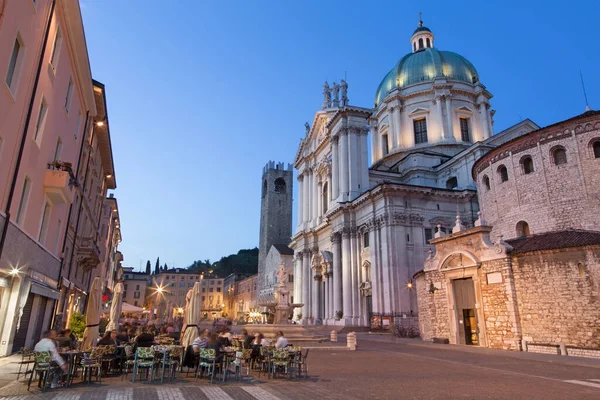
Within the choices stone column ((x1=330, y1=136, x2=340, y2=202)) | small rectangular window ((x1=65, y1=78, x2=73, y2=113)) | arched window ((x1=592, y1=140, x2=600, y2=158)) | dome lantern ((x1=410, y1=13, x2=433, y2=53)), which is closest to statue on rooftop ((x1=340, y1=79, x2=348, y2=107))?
stone column ((x1=330, y1=136, x2=340, y2=202))

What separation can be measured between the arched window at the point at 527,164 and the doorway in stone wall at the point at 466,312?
859 cm

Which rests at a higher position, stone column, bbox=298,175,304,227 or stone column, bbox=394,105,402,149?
stone column, bbox=394,105,402,149

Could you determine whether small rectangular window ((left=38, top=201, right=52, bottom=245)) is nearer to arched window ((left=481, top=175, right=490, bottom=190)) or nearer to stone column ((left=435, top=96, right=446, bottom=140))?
arched window ((left=481, top=175, right=490, bottom=190))

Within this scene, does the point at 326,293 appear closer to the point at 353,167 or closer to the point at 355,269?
the point at 355,269

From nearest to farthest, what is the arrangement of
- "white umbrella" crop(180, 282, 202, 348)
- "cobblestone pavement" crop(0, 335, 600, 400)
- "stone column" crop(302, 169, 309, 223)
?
"cobblestone pavement" crop(0, 335, 600, 400), "white umbrella" crop(180, 282, 202, 348), "stone column" crop(302, 169, 309, 223)

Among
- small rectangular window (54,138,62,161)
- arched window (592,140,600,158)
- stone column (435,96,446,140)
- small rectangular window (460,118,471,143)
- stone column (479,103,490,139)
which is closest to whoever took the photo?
small rectangular window (54,138,62,161)

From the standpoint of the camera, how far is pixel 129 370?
12570mm

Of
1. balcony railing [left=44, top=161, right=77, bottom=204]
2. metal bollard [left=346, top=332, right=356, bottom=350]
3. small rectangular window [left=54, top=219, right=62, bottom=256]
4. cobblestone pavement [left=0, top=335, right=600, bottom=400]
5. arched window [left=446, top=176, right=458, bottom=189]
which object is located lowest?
cobblestone pavement [left=0, top=335, right=600, bottom=400]

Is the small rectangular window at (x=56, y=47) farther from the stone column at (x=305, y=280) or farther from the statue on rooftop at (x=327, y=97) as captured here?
the statue on rooftop at (x=327, y=97)

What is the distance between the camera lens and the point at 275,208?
296 feet

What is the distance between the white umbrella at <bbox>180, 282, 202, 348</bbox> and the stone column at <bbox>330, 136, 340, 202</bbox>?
32.6m

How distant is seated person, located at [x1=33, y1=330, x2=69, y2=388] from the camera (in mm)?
8938

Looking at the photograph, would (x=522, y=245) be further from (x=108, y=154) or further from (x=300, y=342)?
(x=108, y=154)

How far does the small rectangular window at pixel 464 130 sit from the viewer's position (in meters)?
52.2
